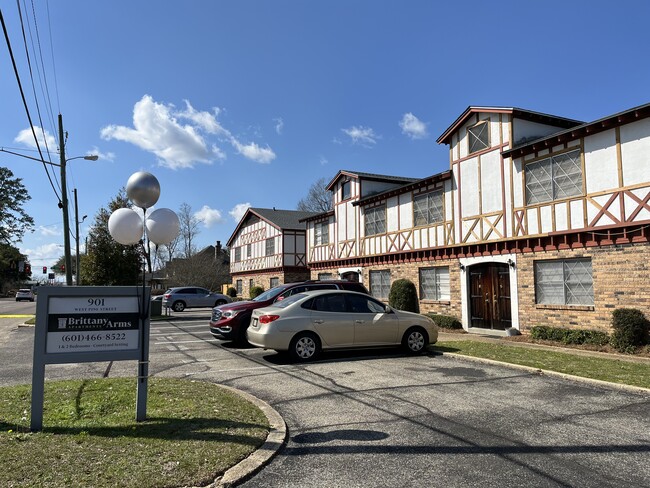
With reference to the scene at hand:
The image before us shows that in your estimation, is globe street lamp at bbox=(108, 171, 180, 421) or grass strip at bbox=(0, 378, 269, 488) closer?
grass strip at bbox=(0, 378, 269, 488)

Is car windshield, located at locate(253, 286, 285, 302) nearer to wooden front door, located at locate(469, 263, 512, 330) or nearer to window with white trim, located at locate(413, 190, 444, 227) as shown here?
wooden front door, located at locate(469, 263, 512, 330)

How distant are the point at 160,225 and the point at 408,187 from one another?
1586 cm

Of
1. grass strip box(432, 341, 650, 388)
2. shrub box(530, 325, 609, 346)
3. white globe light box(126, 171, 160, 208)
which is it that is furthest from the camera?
shrub box(530, 325, 609, 346)

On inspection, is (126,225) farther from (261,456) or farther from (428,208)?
(428,208)

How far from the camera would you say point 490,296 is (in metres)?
17.1

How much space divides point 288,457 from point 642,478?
10.4 feet

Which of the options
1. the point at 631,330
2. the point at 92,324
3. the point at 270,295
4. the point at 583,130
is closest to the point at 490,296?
the point at 631,330

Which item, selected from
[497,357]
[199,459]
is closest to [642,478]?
[199,459]

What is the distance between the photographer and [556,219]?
14414 millimetres

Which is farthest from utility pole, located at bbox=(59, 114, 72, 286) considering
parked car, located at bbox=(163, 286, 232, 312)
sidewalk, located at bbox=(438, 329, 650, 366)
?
sidewalk, located at bbox=(438, 329, 650, 366)

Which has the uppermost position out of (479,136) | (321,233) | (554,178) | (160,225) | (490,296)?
(479,136)

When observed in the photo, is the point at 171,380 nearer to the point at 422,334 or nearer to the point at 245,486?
the point at 245,486

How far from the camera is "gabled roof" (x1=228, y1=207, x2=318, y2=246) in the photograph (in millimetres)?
37656

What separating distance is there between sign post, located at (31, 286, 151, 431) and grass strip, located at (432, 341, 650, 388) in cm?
735
